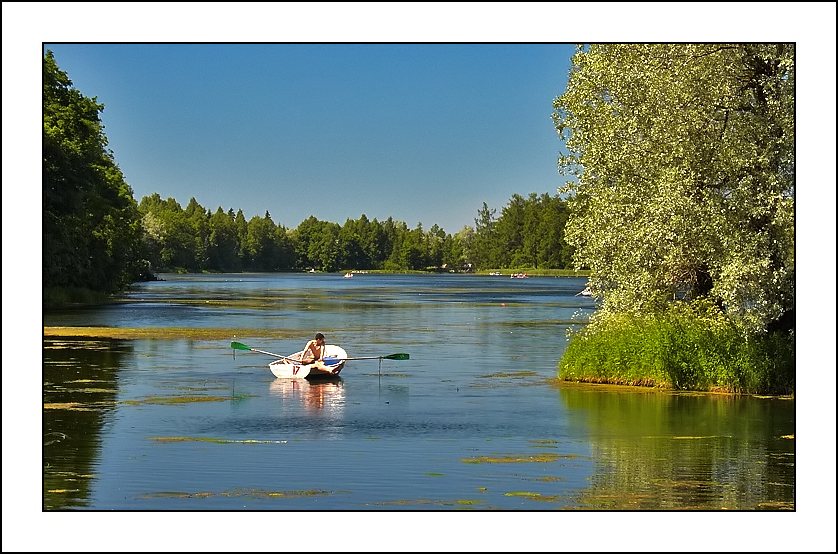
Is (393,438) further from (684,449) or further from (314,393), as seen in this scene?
(314,393)

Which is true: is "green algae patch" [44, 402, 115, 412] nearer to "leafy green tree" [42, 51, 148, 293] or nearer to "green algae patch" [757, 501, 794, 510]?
"green algae patch" [757, 501, 794, 510]

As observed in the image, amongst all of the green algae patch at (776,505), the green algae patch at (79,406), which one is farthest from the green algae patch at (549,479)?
the green algae patch at (79,406)

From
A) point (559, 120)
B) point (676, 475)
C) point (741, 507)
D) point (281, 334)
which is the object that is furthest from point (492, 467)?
point (281, 334)

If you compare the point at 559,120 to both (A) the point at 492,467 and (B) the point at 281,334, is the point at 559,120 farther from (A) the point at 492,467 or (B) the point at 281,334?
(B) the point at 281,334

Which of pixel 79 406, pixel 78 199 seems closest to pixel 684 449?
pixel 79 406

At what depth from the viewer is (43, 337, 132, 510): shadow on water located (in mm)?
20125

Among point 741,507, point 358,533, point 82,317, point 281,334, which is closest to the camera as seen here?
point 358,533

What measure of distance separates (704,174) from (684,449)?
8.25m

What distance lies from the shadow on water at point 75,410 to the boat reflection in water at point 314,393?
4.64 metres

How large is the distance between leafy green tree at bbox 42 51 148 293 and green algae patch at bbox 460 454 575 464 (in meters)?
36.8

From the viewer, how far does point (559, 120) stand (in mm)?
35375

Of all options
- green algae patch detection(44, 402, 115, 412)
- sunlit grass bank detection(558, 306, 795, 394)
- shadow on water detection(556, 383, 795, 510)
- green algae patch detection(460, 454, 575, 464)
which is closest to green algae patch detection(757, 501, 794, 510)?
shadow on water detection(556, 383, 795, 510)

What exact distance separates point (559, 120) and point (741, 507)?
60.6 ft
